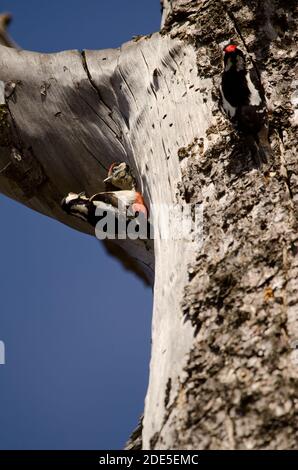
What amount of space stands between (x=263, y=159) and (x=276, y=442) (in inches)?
27.8

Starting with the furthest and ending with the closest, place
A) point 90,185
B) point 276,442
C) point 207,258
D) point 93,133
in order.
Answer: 1. point 90,185
2. point 93,133
3. point 207,258
4. point 276,442

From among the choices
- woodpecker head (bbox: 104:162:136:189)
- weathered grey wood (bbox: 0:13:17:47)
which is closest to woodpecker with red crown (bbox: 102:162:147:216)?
woodpecker head (bbox: 104:162:136:189)

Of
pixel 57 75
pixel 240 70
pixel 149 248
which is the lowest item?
pixel 149 248

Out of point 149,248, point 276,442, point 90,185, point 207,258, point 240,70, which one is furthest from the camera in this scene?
point 90,185

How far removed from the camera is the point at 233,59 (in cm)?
165

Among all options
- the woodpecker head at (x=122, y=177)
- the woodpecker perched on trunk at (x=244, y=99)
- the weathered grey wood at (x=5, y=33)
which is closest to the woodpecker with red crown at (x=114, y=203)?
the woodpecker head at (x=122, y=177)

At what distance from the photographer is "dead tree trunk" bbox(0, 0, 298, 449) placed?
1.11m

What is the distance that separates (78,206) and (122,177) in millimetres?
195

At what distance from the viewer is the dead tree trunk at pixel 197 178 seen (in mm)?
1108

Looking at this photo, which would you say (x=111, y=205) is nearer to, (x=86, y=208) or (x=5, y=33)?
(x=86, y=208)

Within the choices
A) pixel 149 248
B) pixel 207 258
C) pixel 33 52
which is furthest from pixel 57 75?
pixel 207 258

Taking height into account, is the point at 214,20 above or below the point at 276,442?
above
